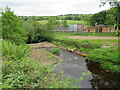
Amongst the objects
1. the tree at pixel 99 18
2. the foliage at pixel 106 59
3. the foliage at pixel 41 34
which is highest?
the tree at pixel 99 18

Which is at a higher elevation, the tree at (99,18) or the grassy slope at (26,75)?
the tree at (99,18)

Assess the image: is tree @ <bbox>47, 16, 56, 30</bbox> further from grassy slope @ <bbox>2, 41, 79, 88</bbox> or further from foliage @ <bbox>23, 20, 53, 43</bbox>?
grassy slope @ <bbox>2, 41, 79, 88</bbox>

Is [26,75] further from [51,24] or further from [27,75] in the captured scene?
[51,24]

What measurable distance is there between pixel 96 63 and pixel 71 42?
549cm

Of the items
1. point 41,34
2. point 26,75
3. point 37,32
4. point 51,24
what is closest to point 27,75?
point 26,75

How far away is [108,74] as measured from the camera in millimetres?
5070

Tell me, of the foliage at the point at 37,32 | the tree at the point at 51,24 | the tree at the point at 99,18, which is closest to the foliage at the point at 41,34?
the foliage at the point at 37,32

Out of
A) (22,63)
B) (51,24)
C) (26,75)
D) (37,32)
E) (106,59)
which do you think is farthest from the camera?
(51,24)

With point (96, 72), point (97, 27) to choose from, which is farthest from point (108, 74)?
point (97, 27)

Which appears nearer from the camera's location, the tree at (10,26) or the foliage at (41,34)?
the tree at (10,26)

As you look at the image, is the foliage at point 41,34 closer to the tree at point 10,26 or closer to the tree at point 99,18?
the tree at point 10,26

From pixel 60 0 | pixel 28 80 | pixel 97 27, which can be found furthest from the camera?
pixel 97 27

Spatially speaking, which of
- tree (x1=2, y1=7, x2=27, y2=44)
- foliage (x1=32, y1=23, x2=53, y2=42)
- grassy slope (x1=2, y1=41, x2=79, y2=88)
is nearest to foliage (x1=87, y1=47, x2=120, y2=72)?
grassy slope (x1=2, y1=41, x2=79, y2=88)

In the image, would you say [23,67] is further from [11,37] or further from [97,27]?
[97,27]
